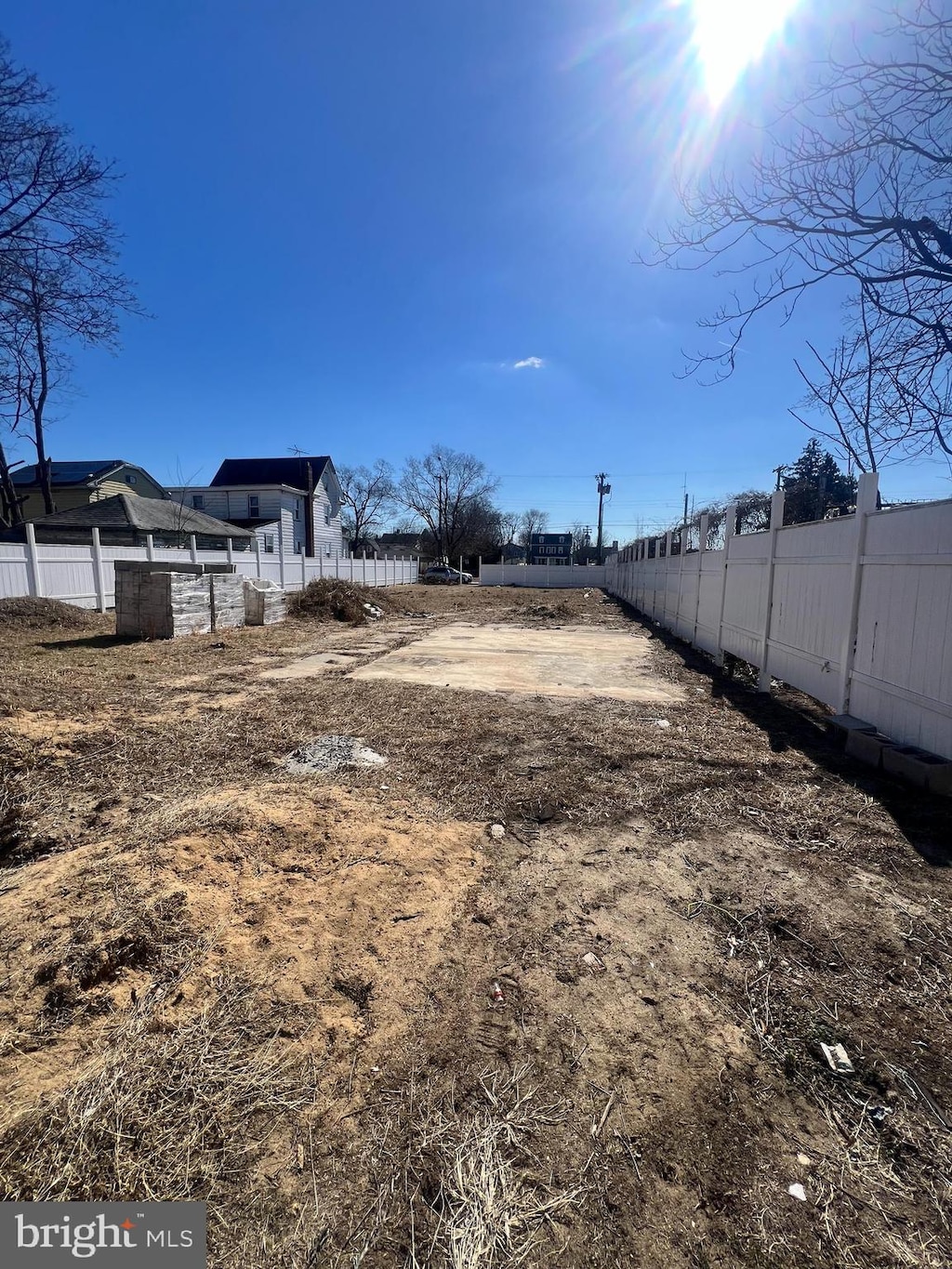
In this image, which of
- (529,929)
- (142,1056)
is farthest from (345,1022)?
(529,929)

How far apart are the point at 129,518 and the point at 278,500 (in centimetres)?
1240

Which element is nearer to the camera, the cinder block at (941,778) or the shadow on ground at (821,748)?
the shadow on ground at (821,748)

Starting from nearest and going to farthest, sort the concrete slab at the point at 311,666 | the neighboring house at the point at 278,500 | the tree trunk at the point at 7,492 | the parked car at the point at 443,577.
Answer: the concrete slab at the point at 311,666 → the tree trunk at the point at 7,492 → the neighboring house at the point at 278,500 → the parked car at the point at 443,577

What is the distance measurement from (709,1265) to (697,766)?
11.1 feet

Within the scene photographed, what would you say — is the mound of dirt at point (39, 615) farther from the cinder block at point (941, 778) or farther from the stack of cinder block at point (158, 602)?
the cinder block at point (941, 778)

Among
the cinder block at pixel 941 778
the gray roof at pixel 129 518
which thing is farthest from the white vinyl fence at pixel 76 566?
the cinder block at pixel 941 778

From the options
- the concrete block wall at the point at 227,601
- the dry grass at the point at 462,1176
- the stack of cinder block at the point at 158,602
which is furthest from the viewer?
the concrete block wall at the point at 227,601

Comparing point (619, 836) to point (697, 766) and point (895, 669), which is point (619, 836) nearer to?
point (697, 766)

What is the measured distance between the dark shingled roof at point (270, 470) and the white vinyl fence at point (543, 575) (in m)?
14.4

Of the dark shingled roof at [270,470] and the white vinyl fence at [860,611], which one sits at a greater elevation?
the dark shingled roof at [270,470]

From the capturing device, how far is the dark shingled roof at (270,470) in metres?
35.5

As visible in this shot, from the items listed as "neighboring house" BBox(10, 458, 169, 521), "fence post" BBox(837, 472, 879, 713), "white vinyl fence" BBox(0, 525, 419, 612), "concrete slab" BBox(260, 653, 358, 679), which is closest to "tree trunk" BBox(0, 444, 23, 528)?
"neighboring house" BBox(10, 458, 169, 521)

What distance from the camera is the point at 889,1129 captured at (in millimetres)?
1519

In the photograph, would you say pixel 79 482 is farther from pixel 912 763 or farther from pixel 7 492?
pixel 912 763
